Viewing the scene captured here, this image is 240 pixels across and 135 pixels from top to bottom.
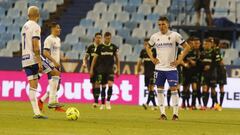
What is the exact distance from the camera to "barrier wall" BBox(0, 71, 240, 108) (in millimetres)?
27516

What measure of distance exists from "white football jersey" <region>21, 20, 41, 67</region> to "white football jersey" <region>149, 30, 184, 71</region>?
10.3ft

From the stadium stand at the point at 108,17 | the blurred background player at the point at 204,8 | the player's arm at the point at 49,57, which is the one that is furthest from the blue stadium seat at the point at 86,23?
the player's arm at the point at 49,57

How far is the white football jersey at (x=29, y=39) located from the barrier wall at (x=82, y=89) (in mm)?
12124

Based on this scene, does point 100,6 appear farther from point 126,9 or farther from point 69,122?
point 69,122

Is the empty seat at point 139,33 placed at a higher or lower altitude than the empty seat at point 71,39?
higher

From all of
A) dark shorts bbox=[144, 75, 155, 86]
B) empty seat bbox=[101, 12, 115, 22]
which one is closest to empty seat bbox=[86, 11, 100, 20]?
empty seat bbox=[101, 12, 115, 22]

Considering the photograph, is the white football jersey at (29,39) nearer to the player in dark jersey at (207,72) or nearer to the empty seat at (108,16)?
the player in dark jersey at (207,72)

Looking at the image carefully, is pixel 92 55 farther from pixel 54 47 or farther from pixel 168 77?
pixel 168 77

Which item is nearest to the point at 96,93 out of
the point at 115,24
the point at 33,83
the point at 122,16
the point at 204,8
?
the point at 33,83

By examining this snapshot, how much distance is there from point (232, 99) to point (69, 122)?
535 inches

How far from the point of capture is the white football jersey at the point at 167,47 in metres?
17.2

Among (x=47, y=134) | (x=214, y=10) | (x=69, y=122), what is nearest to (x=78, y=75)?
(x=214, y=10)

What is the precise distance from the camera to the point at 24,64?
51.8 ft

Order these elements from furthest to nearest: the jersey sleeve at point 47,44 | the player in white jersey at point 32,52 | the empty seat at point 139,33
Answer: the empty seat at point 139,33 < the jersey sleeve at point 47,44 < the player in white jersey at point 32,52
